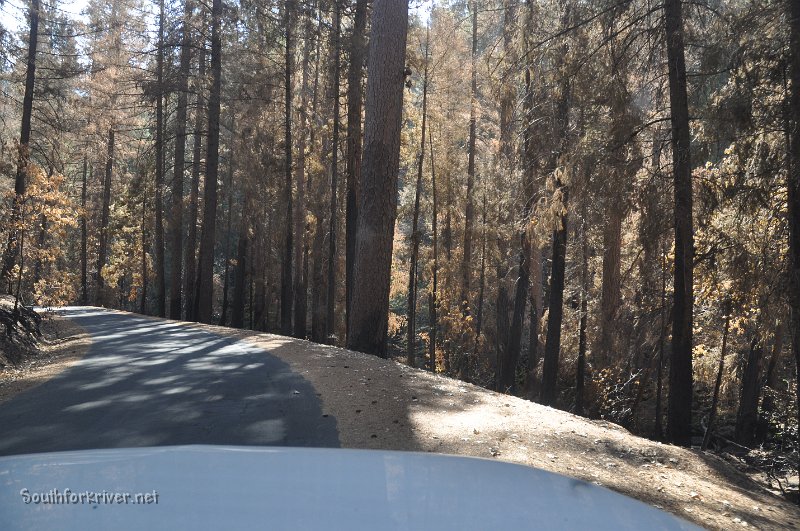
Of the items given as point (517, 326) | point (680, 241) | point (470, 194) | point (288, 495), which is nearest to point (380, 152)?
point (680, 241)

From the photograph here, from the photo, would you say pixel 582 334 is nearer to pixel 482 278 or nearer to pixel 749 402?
pixel 749 402

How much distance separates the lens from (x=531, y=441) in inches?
277

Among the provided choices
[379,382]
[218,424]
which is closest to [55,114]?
[379,382]

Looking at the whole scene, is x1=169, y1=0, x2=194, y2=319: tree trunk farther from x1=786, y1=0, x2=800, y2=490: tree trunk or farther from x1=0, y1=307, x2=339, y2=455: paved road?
x1=786, y1=0, x2=800, y2=490: tree trunk

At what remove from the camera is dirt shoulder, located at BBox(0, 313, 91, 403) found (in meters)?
9.97

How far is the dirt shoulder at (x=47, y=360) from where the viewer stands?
997 centimetres

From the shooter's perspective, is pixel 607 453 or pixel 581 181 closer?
pixel 607 453

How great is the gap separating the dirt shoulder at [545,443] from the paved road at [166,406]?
0.50 m

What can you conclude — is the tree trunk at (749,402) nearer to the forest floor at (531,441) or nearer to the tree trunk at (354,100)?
the forest floor at (531,441)

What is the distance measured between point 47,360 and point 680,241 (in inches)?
476

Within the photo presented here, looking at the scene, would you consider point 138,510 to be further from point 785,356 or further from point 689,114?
point 785,356

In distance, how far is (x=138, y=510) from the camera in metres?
2.41

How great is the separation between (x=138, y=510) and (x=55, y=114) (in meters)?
28.7

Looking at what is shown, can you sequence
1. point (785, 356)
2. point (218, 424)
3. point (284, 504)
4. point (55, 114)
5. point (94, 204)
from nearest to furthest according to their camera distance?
point (284, 504) → point (218, 424) → point (785, 356) → point (55, 114) → point (94, 204)
